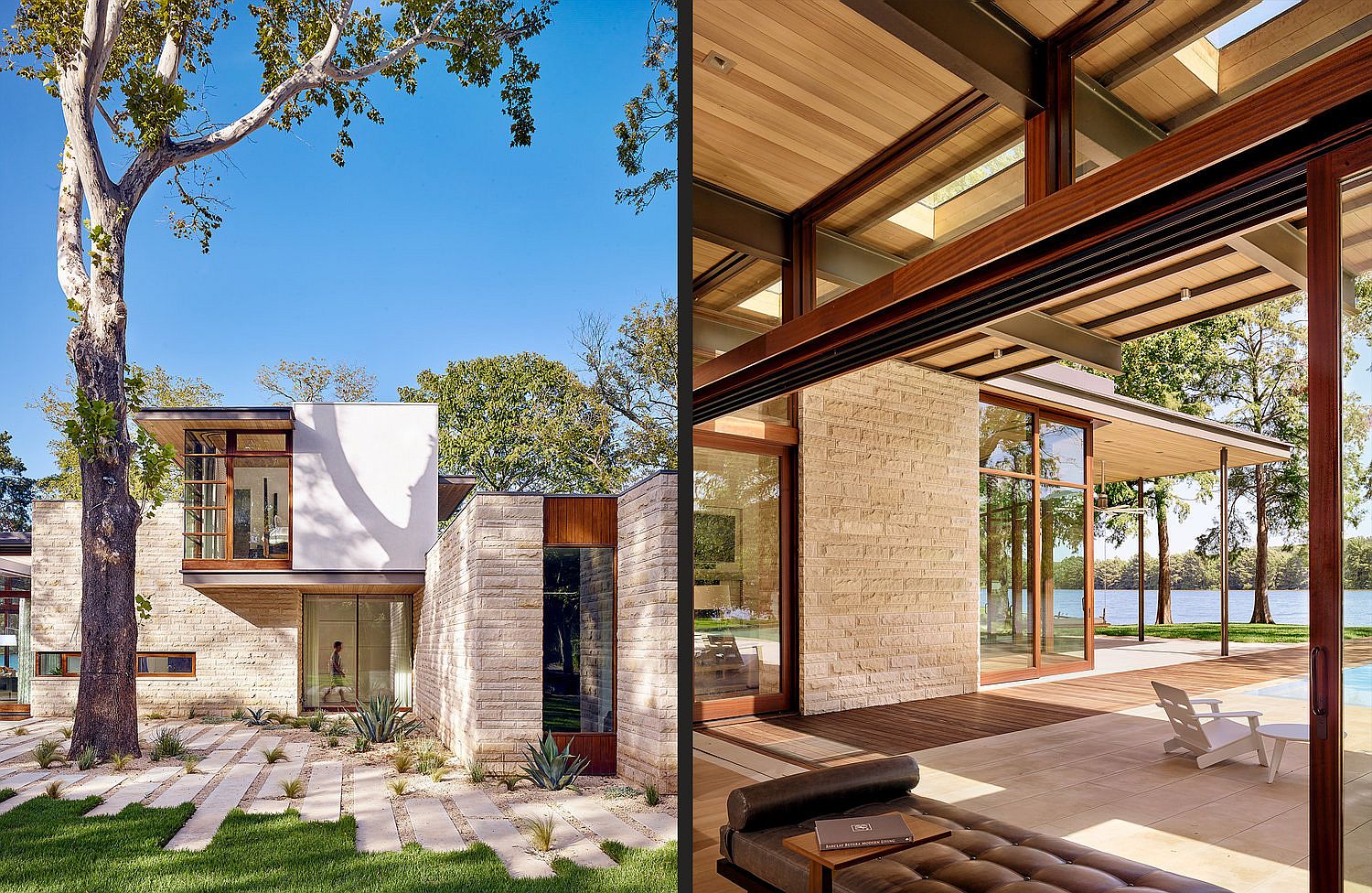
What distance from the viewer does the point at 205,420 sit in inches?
81.3

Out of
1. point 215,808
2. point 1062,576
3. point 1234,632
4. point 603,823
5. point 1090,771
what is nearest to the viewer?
point 215,808

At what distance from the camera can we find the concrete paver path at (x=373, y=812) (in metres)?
2.23

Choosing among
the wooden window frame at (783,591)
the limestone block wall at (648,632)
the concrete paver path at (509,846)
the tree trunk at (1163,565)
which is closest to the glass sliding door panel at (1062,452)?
the wooden window frame at (783,591)

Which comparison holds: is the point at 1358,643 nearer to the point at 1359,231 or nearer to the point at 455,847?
the point at 1359,231

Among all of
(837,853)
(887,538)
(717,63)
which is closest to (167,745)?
(837,853)

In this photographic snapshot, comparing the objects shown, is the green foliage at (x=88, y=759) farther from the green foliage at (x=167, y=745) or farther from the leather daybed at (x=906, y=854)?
the leather daybed at (x=906, y=854)

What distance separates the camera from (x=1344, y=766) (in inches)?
74.7

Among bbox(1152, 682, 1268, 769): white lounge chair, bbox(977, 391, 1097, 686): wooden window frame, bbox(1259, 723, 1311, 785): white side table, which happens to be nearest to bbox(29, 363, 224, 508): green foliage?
bbox(1152, 682, 1268, 769): white lounge chair

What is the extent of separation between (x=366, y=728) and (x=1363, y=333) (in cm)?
283

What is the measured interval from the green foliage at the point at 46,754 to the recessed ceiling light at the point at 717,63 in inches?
116

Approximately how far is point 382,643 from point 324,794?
0.44 meters

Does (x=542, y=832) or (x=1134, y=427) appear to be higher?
(x=1134, y=427)

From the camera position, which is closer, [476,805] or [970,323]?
[476,805]

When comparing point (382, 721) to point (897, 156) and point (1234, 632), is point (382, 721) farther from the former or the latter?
point (1234, 632)
